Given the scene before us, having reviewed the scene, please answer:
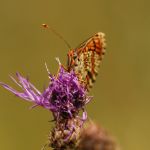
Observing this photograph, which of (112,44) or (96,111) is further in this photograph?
(112,44)

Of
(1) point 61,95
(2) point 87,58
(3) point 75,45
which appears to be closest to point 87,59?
(2) point 87,58

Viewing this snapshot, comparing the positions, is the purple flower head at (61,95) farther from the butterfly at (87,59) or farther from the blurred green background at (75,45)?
the blurred green background at (75,45)

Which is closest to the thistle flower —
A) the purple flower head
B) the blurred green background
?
the purple flower head

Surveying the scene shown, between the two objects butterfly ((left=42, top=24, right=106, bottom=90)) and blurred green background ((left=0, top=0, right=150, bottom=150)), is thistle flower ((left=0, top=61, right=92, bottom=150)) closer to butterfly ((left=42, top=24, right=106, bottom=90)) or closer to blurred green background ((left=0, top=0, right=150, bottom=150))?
butterfly ((left=42, top=24, right=106, bottom=90))

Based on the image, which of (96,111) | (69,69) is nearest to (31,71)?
(96,111)

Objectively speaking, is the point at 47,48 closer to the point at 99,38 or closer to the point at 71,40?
Answer: the point at 71,40

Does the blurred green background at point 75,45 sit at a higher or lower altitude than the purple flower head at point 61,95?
higher

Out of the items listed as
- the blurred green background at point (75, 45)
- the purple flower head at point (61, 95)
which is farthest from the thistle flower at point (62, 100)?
the blurred green background at point (75, 45)
